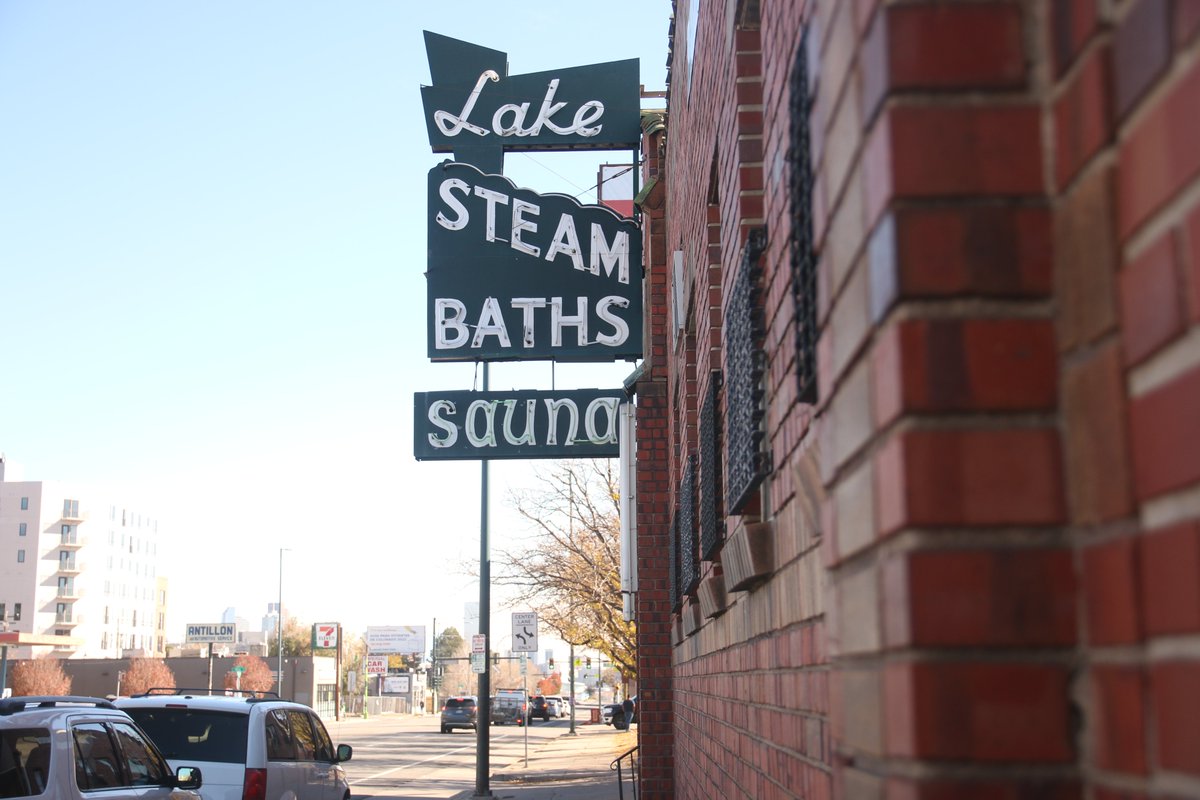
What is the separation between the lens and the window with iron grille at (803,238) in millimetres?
2852

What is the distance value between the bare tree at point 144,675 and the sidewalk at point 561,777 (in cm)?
4680

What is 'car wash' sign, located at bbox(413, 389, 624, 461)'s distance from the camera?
696 inches

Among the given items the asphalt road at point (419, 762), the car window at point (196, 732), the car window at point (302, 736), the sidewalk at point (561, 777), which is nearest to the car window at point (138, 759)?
the car window at point (196, 732)

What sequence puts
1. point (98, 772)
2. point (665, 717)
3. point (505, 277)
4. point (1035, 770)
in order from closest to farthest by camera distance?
1. point (1035, 770)
2. point (98, 772)
3. point (665, 717)
4. point (505, 277)

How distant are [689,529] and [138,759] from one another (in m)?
4.14

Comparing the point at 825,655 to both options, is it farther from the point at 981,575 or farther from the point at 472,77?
the point at 472,77

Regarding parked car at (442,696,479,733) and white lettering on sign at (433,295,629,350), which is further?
parked car at (442,696,479,733)

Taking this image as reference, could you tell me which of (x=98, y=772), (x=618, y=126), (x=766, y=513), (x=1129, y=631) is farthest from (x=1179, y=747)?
(x=618, y=126)

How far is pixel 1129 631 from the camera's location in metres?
1.45

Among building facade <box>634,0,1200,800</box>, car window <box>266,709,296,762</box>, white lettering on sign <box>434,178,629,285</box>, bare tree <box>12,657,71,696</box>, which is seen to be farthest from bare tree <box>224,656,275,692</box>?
building facade <box>634,0,1200,800</box>

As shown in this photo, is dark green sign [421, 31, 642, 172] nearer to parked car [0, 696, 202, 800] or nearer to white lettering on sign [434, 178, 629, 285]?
white lettering on sign [434, 178, 629, 285]

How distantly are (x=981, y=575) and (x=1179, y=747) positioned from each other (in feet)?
1.14

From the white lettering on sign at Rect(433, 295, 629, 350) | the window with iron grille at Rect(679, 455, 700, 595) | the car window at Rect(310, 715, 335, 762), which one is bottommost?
the car window at Rect(310, 715, 335, 762)

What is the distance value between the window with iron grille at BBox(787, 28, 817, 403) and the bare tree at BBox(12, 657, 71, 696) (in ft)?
260
